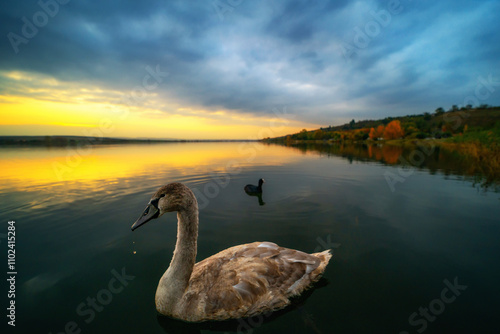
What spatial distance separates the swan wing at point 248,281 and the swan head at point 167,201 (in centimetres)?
141

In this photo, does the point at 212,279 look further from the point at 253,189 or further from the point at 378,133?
the point at 378,133

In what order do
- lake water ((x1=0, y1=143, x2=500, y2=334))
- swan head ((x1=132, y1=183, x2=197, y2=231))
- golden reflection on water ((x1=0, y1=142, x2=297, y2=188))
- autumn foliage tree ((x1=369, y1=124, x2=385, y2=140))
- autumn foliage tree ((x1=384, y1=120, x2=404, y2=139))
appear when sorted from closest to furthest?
swan head ((x1=132, y1=183, x2=197, y2=231)), lake water ((x1=0, y1=143, x2=500, y2=334)), golden reflection on water ((x1=0, y1=142, x2=297, y2=188)), autumn foliage tree ((x1=384, y1=120, x2=404, y2=139)), autumn foliage tree ((x1=369, y1=124, x2=385, y2=140))

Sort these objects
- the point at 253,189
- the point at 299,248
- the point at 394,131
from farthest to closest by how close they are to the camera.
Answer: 1. the point at 394,131
2. the point at 253,189
3. the point at 299,248

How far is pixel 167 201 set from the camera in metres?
3.42

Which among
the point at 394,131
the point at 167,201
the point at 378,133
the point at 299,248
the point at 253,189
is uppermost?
the point at 394,131

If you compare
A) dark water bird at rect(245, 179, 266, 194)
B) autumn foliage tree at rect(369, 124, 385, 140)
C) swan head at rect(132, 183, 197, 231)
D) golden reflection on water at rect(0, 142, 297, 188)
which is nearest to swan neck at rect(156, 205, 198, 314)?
swan head at rect(132, 183, 197, 231)

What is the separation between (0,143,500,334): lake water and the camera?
11.8 feet

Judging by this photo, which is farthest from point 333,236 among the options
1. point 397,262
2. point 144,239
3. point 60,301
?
point 60,301

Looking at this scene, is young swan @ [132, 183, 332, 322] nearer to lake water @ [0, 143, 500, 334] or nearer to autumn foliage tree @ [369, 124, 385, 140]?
lake water @ [0, 143, 500, 334]

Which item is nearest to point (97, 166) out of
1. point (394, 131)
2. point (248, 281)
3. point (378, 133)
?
point (248, 281)

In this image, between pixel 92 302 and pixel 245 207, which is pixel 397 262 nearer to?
pixel 245 207

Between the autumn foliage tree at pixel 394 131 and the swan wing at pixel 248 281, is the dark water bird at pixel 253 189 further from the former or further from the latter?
the autumn foliage tree at pixel 394 131

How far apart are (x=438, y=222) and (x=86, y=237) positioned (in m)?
13.1

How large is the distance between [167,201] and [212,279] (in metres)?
1.68
